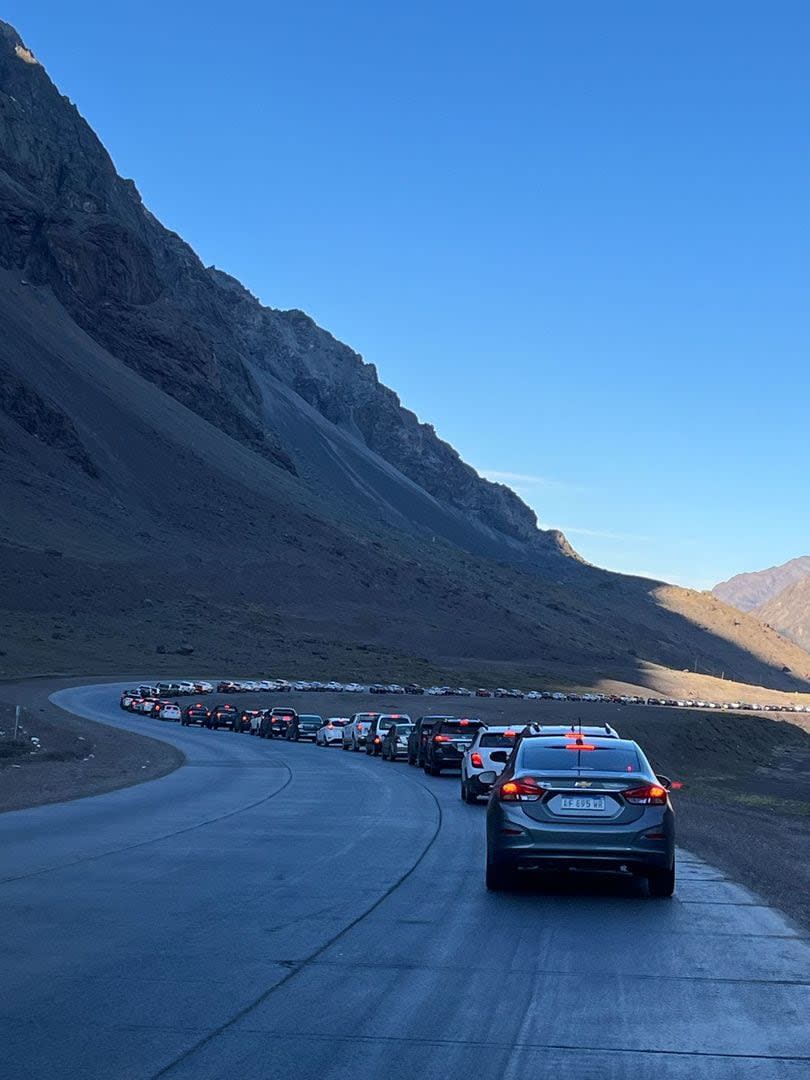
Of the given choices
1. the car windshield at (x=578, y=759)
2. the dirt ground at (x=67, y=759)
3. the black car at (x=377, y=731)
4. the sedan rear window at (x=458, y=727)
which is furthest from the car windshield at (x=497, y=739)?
the black car at (x=377, y=731)

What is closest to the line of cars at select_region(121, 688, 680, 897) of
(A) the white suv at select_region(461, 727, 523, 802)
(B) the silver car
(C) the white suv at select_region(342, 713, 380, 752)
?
(B) the silver car

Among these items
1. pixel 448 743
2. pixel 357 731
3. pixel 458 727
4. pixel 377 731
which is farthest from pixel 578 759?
pixel 357 731

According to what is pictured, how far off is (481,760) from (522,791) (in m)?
11.5

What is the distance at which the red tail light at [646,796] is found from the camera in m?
12.4

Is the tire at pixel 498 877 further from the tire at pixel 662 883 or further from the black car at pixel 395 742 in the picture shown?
the black car at pixel 395 742

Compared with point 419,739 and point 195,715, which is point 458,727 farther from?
point 195,715

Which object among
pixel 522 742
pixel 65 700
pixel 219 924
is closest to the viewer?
pixel 219 924

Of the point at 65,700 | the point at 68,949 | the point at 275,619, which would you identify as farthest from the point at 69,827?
the point at 275,619

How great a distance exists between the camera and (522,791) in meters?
12.5

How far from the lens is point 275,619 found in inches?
4783

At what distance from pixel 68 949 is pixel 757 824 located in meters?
15.5

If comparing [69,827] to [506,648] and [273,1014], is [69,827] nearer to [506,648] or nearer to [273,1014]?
[273,1014]

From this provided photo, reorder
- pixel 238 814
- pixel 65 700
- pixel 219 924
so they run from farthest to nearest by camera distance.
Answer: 1. pixel 65 700
2. pixel 238 814
3. pixel 219 924

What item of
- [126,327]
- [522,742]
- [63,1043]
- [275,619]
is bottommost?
[63,1043]
